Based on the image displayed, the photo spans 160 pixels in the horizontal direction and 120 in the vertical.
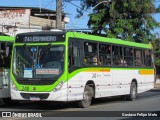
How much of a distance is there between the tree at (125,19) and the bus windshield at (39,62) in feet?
69.3

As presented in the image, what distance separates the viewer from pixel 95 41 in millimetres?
18625

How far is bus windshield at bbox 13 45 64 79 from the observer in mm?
16297

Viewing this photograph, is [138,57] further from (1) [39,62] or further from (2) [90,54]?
(1) [39,62]

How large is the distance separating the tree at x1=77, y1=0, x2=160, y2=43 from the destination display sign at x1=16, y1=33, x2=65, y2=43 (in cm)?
2081

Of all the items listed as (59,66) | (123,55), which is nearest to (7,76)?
(59,66)

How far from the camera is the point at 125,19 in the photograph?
38656mm

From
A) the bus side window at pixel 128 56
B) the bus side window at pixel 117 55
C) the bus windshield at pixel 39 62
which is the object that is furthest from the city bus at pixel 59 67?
the bus side window at pixel 128 56

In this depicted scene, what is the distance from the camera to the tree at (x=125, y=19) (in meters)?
38.0

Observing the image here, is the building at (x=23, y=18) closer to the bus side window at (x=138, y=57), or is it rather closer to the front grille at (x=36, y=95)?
the bus side window at (x=138, y=57)

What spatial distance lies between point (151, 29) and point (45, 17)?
1353 centimetres

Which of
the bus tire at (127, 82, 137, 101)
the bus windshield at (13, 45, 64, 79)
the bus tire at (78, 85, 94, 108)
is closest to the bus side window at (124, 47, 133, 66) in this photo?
the bus tire at (127, 82, 137, 101)

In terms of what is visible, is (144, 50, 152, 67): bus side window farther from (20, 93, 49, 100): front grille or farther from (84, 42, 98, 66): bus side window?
(20, 93, 49, 100): front grille

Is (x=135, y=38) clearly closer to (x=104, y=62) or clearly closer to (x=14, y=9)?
(x=14, y=9)

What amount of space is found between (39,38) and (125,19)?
74.3 ft
